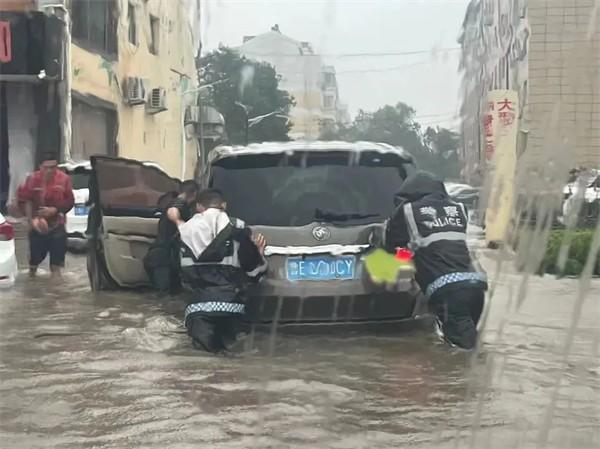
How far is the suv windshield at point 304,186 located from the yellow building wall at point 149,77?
14447mm

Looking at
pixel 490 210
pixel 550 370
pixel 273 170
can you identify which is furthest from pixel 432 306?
pixel 490 210

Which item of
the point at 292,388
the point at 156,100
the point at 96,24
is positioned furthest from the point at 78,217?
the point at 156,100

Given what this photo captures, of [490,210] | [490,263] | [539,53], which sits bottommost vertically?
[490,263]

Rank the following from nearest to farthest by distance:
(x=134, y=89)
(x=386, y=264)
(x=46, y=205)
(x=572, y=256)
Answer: (x=386, y=264), (x=46, y=205), (x=572, y=256), (x=134, y=89)

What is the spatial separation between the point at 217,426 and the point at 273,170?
245cm

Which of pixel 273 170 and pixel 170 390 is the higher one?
pixel 273 170

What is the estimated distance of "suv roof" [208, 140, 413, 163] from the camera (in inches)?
263

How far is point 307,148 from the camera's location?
22.0ft

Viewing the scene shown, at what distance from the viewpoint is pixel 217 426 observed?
459cm

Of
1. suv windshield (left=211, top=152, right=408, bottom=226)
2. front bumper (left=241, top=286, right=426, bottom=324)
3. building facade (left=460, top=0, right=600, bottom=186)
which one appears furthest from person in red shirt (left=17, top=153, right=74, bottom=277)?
front bumper (left=241, top=286, right=426, bottom=324)

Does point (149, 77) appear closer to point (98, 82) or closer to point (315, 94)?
point (98, 82)

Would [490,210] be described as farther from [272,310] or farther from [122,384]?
[122,384]

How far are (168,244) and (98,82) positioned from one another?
14.8 meters

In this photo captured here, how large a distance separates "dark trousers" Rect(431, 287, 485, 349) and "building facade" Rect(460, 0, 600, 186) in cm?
85
